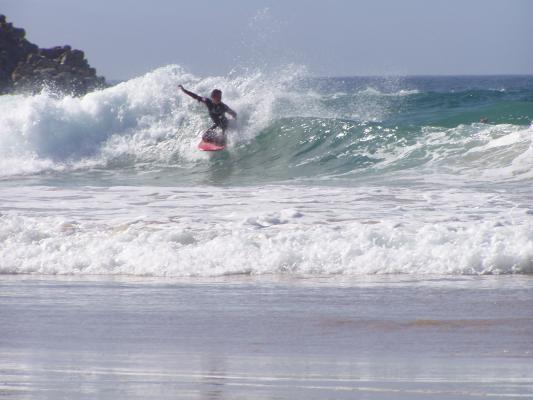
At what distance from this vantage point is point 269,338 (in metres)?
5.99

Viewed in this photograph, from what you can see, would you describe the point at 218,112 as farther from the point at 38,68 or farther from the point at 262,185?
the point at 38,68

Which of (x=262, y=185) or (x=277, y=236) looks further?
(x=262, y=185)

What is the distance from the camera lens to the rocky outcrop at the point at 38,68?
33.6m

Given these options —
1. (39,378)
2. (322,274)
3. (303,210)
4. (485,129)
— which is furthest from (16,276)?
(485,129)

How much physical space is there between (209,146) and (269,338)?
42.9 feet

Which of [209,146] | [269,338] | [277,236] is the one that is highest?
[209,146]

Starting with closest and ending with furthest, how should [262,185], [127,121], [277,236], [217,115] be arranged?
[277,236] → [262,185] → [217,115] → [127,121]

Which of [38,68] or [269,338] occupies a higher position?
[38,68]

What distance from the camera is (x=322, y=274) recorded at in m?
8.69

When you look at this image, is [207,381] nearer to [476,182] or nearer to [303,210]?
[303,210]

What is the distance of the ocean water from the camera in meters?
9.05

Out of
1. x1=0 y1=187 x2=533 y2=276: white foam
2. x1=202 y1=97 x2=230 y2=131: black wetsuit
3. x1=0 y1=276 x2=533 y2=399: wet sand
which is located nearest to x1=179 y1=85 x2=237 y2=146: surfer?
x1=202 y1=97 x2=230 y2=131: black wetsuit

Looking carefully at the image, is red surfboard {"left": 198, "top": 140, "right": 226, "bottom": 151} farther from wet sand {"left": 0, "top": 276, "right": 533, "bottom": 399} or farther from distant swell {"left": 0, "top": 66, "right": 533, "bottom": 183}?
wet sand {"left": 0, "top": 276, "right": 533, "bottom": 399}

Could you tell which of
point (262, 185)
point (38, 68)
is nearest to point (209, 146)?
point (262, 185)
